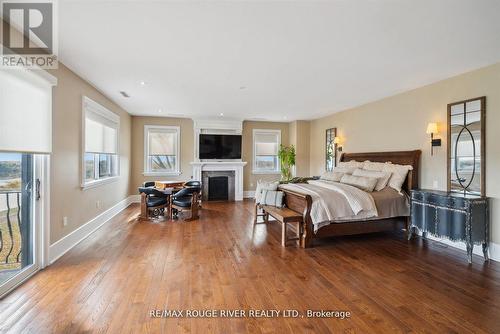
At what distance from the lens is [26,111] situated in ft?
8.32

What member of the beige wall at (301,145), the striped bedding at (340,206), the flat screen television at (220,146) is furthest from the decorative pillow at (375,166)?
the flat screen television at (220,146)

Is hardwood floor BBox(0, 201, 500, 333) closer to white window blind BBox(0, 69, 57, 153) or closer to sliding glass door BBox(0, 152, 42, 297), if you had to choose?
sliding glass door BBox(0, 152, 42, 297)

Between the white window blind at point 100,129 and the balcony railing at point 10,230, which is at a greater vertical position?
the white window blind at point 100,129

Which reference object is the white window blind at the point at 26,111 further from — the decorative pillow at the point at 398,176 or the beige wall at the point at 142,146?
the decorative pillow at the point at 398,176

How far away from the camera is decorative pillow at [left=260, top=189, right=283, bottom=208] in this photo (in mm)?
4465

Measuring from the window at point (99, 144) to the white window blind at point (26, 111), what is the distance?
1.15 meters

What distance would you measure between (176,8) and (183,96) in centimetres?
300

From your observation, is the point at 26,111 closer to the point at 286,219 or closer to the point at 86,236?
the point at 86,236

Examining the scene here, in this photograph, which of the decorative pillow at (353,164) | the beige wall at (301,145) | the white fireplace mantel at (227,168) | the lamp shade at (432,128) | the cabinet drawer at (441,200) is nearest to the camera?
the cabinet drawer at (441,200)

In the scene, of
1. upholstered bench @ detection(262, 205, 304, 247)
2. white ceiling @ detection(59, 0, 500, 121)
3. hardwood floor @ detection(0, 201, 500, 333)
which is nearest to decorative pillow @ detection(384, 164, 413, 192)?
hardwood floor @ detection(0, 201, 500, 333)

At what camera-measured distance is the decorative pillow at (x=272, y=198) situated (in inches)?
176

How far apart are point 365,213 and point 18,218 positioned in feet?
15.1

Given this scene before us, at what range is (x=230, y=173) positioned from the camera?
7.85 m

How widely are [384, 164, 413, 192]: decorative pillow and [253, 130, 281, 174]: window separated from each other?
14.0ft
